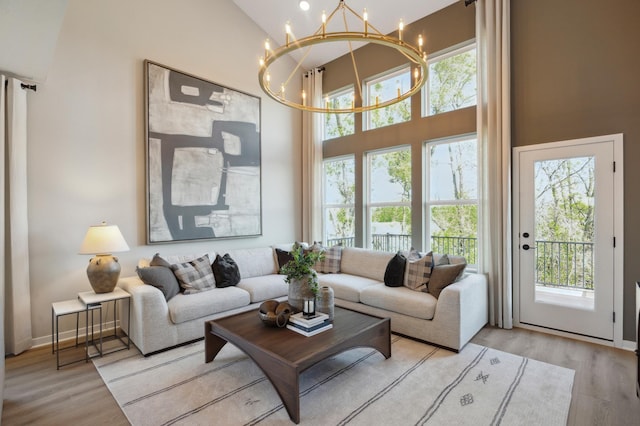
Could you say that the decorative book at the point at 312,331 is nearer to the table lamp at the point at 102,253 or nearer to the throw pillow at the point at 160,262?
the throw pillow at the point at 160,262

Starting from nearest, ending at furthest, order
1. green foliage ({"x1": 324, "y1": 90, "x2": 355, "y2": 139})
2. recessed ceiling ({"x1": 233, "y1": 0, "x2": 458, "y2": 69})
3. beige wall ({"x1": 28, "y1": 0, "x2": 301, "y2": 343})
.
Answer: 1. beige wall ({"x1": 28, "y1": 0, "x2": 301, "y2": 343})
2. recessed ceiling ({"x1": 233, "y1": 0, "x2": 458, "y2": 69})
3. green foliage ({"x1": 324, "y1": 90, "x2": 355, "y2": 139})

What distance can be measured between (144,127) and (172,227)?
130cm

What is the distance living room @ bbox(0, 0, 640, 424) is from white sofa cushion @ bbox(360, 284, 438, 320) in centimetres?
124

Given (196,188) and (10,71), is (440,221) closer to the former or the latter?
(196,188)

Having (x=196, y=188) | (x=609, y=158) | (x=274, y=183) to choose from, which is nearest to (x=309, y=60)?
(x=274, y=183)

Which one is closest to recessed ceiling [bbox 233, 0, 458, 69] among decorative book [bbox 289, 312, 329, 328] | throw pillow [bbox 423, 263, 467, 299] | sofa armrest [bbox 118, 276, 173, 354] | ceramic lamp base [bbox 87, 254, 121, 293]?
throw pillow [bbox 423, 263, 467, 299]

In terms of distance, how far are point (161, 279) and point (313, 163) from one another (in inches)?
131

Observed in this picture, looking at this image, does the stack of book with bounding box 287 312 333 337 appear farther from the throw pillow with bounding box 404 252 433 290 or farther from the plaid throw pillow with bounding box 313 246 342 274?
the plaid throw pillow with bounding box 313 246 342 274

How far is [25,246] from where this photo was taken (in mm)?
3064

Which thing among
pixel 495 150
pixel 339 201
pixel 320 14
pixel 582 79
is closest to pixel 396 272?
pixel 495 150

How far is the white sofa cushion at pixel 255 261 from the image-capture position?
4.36 metres

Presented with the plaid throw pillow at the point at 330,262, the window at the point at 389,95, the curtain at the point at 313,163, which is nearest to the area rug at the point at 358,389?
the plaid throw pillow at the point at 330,262

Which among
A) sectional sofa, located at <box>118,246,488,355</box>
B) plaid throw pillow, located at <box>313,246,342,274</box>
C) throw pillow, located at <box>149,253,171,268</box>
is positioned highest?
throw pillow, located at <box>149,253,171,268</box>

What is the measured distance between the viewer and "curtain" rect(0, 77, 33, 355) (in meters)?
2.96
